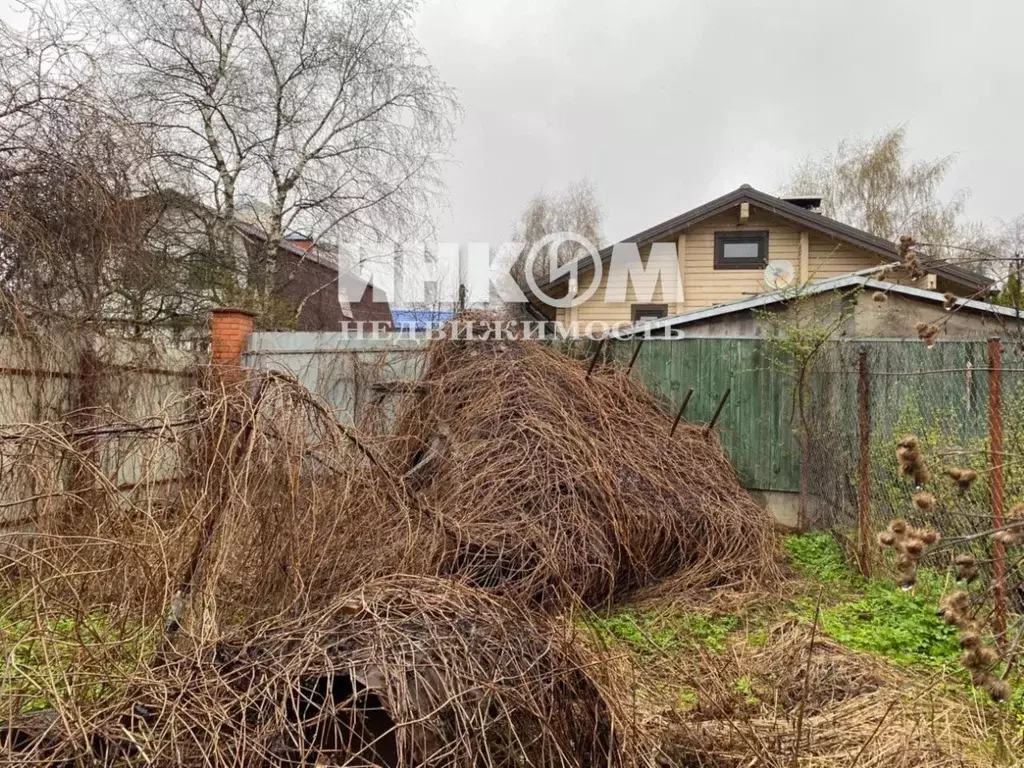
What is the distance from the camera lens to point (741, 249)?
11922mm

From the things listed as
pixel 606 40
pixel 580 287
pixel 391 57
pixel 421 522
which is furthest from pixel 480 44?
pixel 421 522

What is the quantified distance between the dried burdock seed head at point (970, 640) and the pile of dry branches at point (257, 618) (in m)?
1.11

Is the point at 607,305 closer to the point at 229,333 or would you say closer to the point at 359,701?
the point at 229,333

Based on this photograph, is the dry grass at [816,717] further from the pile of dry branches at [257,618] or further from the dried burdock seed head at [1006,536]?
the dried burdock seed head at [1006,536]

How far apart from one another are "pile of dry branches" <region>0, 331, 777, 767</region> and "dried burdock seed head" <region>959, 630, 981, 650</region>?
Result: 1106 millimetres

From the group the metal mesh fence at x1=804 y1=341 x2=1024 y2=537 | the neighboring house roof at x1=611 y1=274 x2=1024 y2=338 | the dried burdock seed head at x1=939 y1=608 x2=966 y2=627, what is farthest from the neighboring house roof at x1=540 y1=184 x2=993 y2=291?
the dried burdock seed head at x1=939 y1=608 x2=966 y2=627

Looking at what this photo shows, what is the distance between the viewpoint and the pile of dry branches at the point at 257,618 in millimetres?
1937

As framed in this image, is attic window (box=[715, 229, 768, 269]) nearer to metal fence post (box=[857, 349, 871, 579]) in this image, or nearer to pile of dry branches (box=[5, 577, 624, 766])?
metal fence post (box=[857, 349, 871, 579])

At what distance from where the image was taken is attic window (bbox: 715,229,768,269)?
38.9 feet

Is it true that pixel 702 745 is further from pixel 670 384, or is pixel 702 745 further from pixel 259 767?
pixel 670 384

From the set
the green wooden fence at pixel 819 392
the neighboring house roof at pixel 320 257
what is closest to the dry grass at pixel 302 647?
the green wooden fence at pixel 819 392

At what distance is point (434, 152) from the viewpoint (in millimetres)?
15898

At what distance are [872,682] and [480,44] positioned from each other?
15060mm

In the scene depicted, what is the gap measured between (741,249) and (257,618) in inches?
438
